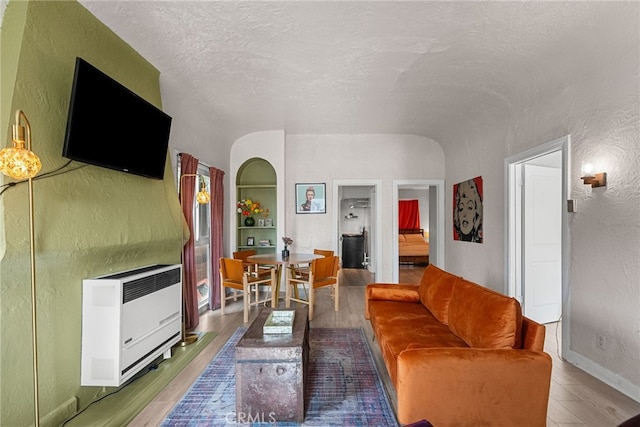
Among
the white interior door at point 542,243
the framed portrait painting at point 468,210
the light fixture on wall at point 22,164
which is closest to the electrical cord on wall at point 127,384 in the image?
the light fixture on wall at point 22,164

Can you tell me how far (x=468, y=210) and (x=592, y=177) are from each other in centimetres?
212

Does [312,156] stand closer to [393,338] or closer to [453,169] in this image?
[453,169]

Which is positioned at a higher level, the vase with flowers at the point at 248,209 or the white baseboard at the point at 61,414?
the vase with flowers at the point at 248,209

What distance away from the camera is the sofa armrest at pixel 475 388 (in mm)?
1459

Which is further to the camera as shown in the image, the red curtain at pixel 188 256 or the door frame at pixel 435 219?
the door frame at pixel 435 219

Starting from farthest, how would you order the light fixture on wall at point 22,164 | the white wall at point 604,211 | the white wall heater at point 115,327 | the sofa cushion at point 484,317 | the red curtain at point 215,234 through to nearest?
the red curtain at point 215,234, the white wall at point 604,211, the white wall heater at point 115,327, the sofa cushion at point 484,317, the light fixture on wall at point 22,164

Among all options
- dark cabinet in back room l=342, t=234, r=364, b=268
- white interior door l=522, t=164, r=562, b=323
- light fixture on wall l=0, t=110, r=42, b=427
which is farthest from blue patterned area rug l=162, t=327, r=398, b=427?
dark cabinet in back room l=342, t=234, r=364, b=268

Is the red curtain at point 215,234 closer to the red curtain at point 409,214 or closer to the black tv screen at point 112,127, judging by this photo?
the black tv screen at point 112,127

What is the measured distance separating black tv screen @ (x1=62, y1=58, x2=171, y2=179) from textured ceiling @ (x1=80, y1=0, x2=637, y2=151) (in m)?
0.55

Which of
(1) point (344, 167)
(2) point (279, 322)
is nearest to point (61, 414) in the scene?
(2) point (279, 322)

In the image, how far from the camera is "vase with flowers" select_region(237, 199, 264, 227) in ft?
16.5

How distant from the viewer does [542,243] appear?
3.50 metres

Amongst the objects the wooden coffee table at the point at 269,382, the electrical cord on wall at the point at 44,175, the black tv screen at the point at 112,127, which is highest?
the black tv screen at the point at 112,127

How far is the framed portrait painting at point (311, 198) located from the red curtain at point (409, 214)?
15.8 feet
